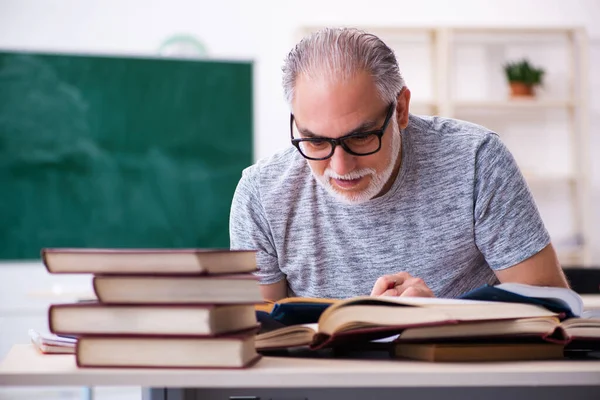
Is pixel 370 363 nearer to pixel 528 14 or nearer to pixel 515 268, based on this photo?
pixel 515 268

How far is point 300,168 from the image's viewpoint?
5.49ft

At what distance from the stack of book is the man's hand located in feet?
1.34

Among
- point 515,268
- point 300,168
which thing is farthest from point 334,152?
point 515,268

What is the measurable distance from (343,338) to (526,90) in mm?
4073

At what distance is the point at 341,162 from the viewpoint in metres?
1.39

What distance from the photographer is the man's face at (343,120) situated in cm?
136

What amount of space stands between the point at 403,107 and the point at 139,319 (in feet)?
2.97

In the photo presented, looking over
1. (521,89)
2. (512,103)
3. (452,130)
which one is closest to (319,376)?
(452,130)

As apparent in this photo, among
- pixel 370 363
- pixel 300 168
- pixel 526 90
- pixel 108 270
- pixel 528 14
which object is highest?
pixel 528 14

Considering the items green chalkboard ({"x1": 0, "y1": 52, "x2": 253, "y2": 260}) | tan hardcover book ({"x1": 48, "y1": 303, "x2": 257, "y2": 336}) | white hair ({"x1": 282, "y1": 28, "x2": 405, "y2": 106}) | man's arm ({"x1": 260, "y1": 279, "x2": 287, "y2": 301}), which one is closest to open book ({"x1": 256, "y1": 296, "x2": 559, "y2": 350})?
tan hardcover book ({"x1": 48, "y1": 303, "x2": 257, "y2": 336})

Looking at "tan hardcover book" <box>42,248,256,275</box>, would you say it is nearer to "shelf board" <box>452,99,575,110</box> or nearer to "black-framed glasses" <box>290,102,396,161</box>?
"black-framed glasses" <box>290,102,396,161</box>

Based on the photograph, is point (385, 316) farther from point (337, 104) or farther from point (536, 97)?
point (536, 97)

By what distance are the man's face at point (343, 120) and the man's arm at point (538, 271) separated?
13.3 inches

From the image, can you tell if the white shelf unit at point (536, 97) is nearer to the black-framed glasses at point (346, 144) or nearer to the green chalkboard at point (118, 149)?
the green chalkboard at point (118, 149)
